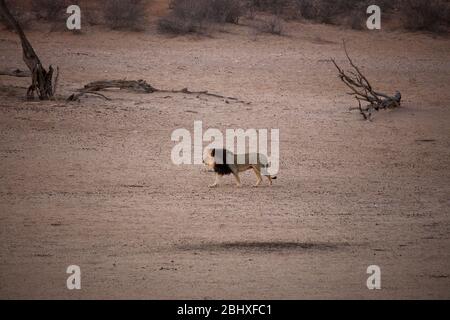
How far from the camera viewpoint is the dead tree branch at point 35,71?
17109 millimetres

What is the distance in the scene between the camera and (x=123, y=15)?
2492cm

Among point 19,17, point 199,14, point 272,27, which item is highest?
point 199,14

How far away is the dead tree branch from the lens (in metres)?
17.1

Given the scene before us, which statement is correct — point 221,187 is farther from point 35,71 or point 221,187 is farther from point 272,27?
point 272,27

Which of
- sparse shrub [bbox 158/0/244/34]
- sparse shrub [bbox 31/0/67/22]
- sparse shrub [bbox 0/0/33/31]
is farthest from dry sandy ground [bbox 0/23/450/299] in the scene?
sparse shrub [bbox 31/0/67/22]

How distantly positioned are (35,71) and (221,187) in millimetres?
6490

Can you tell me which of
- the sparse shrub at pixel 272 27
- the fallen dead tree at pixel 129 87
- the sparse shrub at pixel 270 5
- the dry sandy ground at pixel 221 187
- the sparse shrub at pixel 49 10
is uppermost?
the sparse shrub at pixel 270 5

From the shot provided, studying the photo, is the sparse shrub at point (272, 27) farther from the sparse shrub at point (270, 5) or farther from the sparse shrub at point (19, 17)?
the sparse shrub at point (19, 17)

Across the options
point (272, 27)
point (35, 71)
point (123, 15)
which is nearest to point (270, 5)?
point (272, 27)

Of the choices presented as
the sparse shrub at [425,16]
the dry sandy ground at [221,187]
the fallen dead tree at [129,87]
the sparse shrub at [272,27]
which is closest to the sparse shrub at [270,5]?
the sparse shrub at [272,27]

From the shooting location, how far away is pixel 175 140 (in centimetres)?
1496

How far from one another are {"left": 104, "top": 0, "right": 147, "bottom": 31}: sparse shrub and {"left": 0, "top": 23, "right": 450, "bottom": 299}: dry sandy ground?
6.95 feet

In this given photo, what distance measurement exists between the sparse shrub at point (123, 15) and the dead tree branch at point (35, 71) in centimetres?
754

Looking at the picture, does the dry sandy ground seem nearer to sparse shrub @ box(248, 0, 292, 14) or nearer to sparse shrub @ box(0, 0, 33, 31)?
sparse shrub @ box(0, 0, 33, 31)
